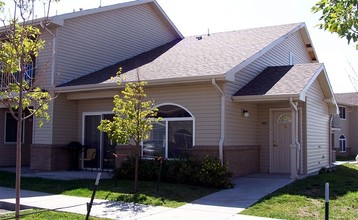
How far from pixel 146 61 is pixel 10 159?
7761 mm


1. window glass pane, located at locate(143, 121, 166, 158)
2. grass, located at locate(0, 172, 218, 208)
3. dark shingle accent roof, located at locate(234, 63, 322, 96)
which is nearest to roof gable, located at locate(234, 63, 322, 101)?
dark shingle accent roof, located at locate(234, 63, 322, 96)

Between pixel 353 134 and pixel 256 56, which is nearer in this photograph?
pixel 256 56

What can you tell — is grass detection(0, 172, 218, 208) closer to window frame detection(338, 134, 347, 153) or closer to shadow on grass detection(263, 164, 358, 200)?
shadow on grass detection(263, 164, 358, 200)

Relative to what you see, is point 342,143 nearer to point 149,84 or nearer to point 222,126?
point 222,126

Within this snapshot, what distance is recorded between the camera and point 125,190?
39.9 ft

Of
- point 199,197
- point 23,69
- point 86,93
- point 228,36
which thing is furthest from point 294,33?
point 23,69

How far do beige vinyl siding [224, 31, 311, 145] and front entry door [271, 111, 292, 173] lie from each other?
75 centimetres

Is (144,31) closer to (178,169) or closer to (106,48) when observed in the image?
(106,48)

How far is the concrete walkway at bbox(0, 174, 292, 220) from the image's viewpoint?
30.7 feet

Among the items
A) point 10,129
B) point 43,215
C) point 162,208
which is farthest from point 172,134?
point 10,129

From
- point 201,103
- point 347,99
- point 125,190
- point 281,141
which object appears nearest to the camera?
point 125,190

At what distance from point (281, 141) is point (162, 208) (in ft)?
24.7

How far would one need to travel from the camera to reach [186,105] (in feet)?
47.7

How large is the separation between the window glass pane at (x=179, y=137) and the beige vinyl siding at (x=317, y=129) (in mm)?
4716
